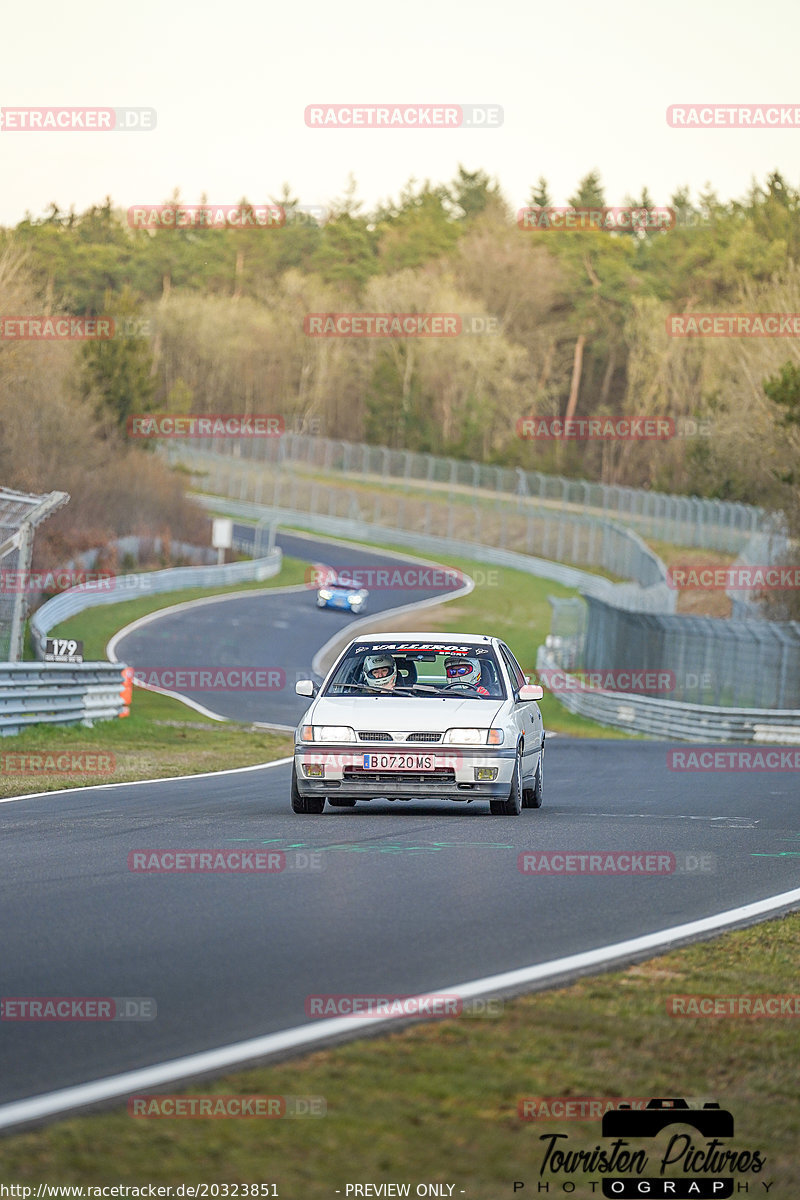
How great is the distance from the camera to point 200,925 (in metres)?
8.27

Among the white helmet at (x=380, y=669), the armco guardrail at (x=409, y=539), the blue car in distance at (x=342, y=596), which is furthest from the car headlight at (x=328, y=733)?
the armco guardrail at (x=409, y=539)

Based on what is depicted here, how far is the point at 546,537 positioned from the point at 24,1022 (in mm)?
75181

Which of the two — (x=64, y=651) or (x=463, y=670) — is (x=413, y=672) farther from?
(x=64, y=651)

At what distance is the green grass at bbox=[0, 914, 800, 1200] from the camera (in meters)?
4.50

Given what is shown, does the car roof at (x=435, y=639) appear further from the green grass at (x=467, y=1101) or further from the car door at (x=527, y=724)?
the green grass at (x=467, y=1101)

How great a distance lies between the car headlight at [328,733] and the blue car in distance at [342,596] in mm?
46089

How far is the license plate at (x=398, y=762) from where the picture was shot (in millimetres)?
13219

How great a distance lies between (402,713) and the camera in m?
13.5

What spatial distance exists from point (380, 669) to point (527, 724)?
1.39 m

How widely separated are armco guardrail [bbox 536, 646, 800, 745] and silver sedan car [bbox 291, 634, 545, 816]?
56.0ft

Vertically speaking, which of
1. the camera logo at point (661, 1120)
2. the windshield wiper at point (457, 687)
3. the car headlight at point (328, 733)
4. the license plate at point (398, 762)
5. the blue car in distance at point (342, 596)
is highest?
the windshield wiper at point (457, 687)

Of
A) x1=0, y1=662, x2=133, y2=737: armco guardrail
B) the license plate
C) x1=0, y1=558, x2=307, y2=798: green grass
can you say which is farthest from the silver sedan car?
x1=0, y1=662, x2=133, y2=737: armco guardrail

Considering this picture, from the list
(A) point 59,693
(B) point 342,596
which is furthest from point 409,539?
(A) point 59,693

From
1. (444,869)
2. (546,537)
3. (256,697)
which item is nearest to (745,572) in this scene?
(256,697)
